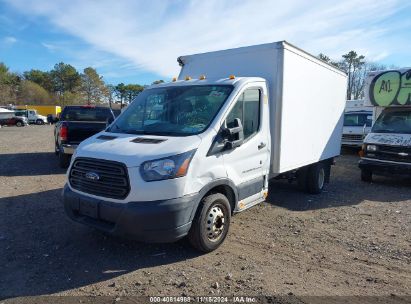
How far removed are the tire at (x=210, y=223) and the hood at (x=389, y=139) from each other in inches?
267

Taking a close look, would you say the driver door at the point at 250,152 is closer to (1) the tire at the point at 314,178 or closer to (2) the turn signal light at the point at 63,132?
(1) the tire at the point at 314,178

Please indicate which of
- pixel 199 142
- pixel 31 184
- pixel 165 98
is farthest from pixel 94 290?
pixel 31 184

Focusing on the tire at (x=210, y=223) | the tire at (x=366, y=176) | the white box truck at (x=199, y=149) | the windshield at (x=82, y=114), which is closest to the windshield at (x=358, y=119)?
the tire at (x=366, y=176)

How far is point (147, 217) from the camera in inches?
157

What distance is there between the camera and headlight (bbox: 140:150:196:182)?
13.2 ft

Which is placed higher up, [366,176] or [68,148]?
[68,148]

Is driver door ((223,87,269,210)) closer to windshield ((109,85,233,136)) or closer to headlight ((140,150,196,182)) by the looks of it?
windshield ((109,85,233,136))

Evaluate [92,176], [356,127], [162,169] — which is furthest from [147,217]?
[356,127]

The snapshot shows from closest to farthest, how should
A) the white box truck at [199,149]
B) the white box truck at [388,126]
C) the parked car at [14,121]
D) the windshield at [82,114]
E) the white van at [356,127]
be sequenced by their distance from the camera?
the white box truck at [199,149], the white box truck at [388,126], the windshield at [82,114], the white van at [356,127], the parked car at [14,121]

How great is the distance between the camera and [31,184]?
28.7ft

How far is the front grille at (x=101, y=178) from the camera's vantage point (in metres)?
4.11

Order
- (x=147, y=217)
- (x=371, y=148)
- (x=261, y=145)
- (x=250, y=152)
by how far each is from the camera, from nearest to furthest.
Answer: (x=147, y=217) → (x=250, y=152) → (x=261, y=145) → (x=371, y=148)

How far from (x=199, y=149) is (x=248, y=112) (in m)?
1.33

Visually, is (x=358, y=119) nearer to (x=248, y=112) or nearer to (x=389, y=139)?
(x=389, y=139)
